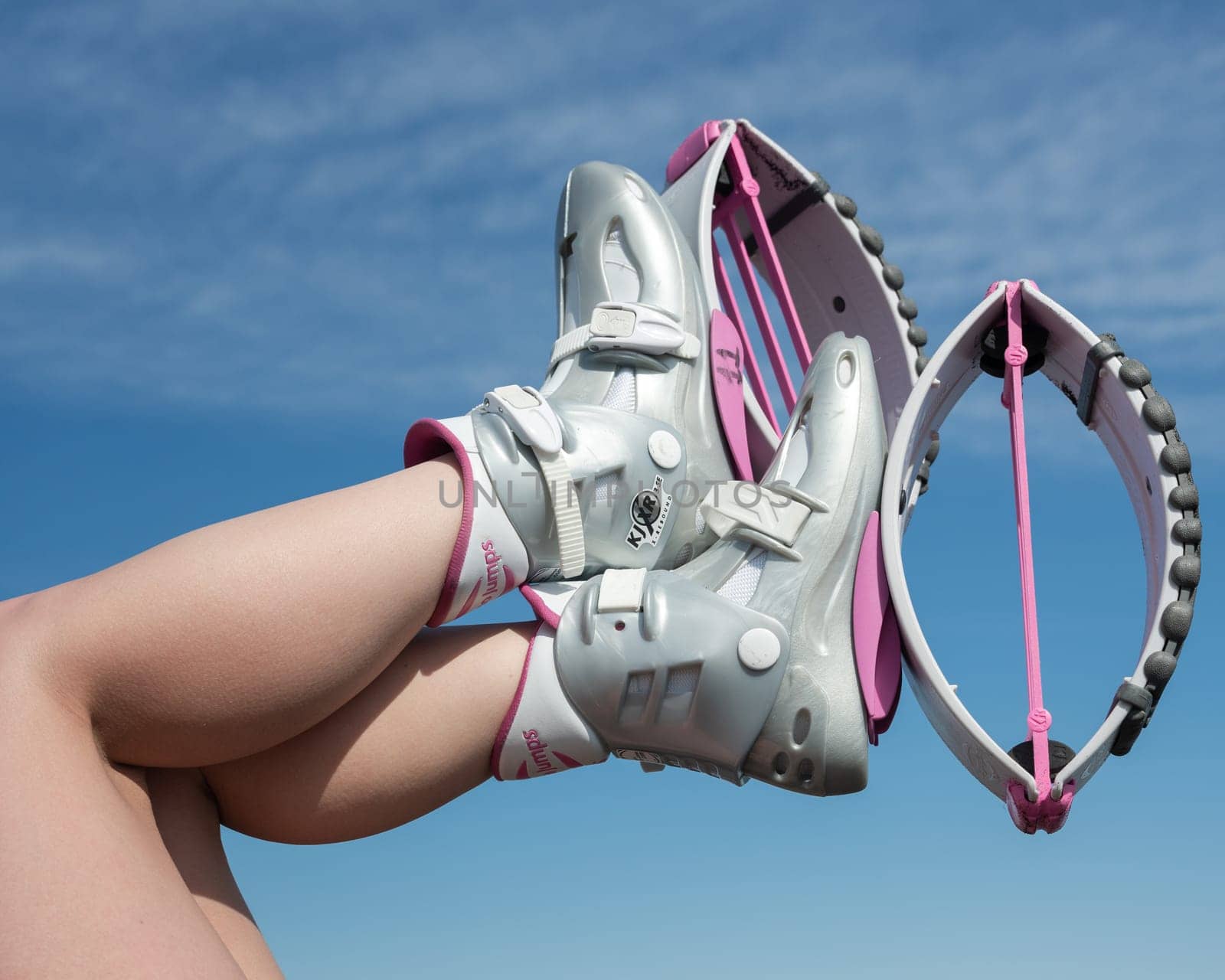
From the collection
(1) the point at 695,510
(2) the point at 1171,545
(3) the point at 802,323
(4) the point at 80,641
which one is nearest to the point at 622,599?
(1) the point at 695,510

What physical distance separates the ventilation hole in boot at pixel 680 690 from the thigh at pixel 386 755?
236 mm

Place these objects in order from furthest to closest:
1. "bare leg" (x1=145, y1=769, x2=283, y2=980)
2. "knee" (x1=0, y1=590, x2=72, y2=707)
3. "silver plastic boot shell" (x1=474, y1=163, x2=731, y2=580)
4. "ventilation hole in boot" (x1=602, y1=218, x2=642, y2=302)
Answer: "ventilation hole in boot" (x1=602, y1=218, x2=642, y2=302) → "silver plastic boot shell" (x1=474, y1=163, x2=731, y2=580) → "bare leg" (x1=145, y1=769, x2=283, y2=980) → "knee" (x1=0, y1=590, x2=72, y2=707)

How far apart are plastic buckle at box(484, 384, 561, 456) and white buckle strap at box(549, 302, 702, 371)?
0.36 meters

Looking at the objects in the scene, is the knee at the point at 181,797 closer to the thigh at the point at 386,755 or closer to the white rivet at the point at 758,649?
the thigh at the point at 386,755

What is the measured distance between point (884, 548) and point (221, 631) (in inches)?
45.5

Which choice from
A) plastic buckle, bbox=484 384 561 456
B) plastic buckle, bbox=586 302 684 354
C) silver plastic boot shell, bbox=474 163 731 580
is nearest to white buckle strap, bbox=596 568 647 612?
silver plastic boot shell, bbox=474 163 731 580

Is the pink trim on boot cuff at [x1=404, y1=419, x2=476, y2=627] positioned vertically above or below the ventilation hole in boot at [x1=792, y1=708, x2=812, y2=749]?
above

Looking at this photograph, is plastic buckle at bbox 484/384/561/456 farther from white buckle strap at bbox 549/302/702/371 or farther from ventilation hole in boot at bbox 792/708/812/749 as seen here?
ventilation hole in boot at bbox 792/708/812/749

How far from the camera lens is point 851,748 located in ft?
6.83

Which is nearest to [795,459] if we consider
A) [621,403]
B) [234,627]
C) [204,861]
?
[621,403]

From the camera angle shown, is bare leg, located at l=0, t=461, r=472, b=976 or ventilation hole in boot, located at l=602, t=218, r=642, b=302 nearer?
bare leg, located at l=0, t=461, r=472, b=976

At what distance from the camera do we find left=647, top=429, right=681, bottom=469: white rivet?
88.4 inches

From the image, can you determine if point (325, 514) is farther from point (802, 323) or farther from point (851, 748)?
point (802, 323)

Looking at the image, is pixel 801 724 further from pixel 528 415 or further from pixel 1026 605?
pixel 528 415
